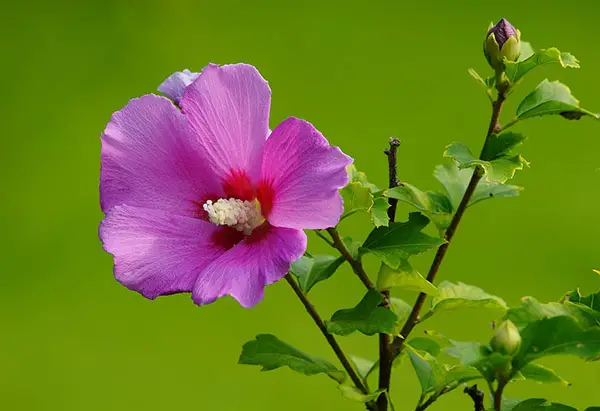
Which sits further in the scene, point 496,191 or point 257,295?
point 496,191

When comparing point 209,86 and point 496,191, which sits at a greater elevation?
point 209,86

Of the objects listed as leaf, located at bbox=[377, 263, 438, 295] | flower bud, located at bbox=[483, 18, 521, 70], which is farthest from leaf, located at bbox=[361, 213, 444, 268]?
flower bud, located at bbox=[483, 18, 521, 70]

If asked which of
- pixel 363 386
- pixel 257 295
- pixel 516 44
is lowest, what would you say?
pixel 363 386

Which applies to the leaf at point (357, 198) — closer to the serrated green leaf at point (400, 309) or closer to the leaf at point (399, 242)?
A: the leaf at point (399, 242)

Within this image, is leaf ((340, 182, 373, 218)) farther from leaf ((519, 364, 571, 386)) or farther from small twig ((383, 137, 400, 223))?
leaf ((519, 364, 571, 386))

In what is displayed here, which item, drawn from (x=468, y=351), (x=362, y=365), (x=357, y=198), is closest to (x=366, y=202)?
(x=357, y=198)

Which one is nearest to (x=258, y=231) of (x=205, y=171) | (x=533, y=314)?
(x=205, y=171)

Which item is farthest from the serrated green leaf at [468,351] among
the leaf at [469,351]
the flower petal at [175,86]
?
the flower petal at [175,86]

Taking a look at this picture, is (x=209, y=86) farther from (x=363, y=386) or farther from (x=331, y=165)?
(x=363, y=386)
